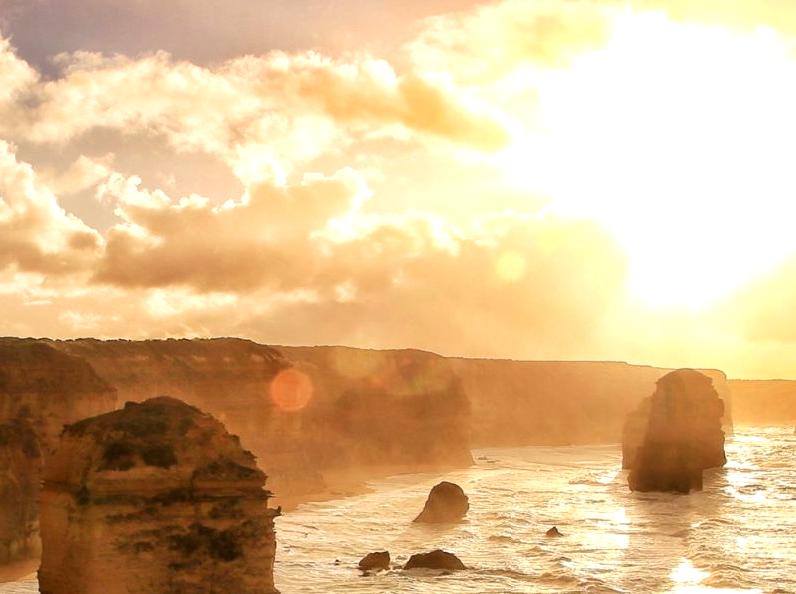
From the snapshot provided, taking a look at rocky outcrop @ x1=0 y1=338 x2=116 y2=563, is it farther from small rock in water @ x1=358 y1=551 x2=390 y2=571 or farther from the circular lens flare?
the circular lens flare

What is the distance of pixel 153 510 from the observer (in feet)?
54.1

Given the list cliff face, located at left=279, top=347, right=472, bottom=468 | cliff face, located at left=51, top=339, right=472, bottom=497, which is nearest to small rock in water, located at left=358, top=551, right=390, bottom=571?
cliff face, located at left=51, top=339, right=472, bottom=497

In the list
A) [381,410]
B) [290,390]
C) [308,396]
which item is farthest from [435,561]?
[381,410]

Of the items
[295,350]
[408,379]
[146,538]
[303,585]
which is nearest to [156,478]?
[146,538]

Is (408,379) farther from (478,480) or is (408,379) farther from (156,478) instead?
(156,478)

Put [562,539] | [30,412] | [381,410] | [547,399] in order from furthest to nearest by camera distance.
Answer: [547,399] → [381,410] → [562,539] → [30,412]

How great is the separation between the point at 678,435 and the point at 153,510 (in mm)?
48754

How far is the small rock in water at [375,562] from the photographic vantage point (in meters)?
31.6

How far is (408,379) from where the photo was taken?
91.9 m

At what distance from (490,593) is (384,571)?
15.1ft

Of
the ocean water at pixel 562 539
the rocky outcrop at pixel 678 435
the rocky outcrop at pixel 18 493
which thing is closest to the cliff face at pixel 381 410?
the ocean water at pixel 562 539

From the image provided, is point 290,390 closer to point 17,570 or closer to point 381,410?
point 381,410

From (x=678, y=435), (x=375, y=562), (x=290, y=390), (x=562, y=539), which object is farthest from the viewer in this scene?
(x=290, y=390)

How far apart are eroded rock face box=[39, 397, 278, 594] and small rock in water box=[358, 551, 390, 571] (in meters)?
14.7
